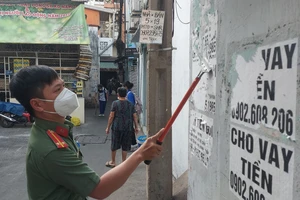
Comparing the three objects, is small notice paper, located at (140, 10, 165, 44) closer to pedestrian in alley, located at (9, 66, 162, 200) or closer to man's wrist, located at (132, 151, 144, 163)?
pedestrian in alley, located at (9, 66, 162, 200)

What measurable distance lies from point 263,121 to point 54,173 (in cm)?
106

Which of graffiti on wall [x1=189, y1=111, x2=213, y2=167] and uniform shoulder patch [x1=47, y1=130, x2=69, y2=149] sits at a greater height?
uniform shoulder patch [x1=47, y1=130, x2=69, y2=149]

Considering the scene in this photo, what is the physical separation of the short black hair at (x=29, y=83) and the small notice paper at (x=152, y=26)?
2351 millimetres

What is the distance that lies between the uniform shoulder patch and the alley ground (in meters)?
3.35

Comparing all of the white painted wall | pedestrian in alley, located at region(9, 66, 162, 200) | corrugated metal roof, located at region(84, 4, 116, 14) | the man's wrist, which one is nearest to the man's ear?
pedestrian in alley, located at region(9, 66, 162, 200)

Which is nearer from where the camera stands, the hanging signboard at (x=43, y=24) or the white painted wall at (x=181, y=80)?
the white painted wall at (x=181, y=80)

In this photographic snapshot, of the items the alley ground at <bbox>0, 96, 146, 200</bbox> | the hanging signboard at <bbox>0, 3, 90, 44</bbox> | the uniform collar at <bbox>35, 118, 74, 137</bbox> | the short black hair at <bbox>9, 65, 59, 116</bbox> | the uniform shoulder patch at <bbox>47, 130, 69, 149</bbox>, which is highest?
the hanging signboard at <bbox>0, 3, 90, 44</bbox>

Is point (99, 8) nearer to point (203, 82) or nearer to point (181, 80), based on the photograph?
point (181, 80)

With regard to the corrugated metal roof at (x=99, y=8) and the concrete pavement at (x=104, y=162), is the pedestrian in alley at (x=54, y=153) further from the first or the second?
the corrugated metal roof at (x=99, y=8)

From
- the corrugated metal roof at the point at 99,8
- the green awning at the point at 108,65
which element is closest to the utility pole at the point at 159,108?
the corrugated metal roof at the point at 99,8

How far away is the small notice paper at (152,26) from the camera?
13.0 feet

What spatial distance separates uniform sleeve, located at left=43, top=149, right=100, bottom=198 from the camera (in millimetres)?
1538

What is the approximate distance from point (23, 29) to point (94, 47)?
7.63 meters

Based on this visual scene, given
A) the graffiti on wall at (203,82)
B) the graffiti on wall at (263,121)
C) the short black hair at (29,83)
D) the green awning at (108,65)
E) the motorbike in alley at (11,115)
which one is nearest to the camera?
the graffiti on wall at (263,121)
